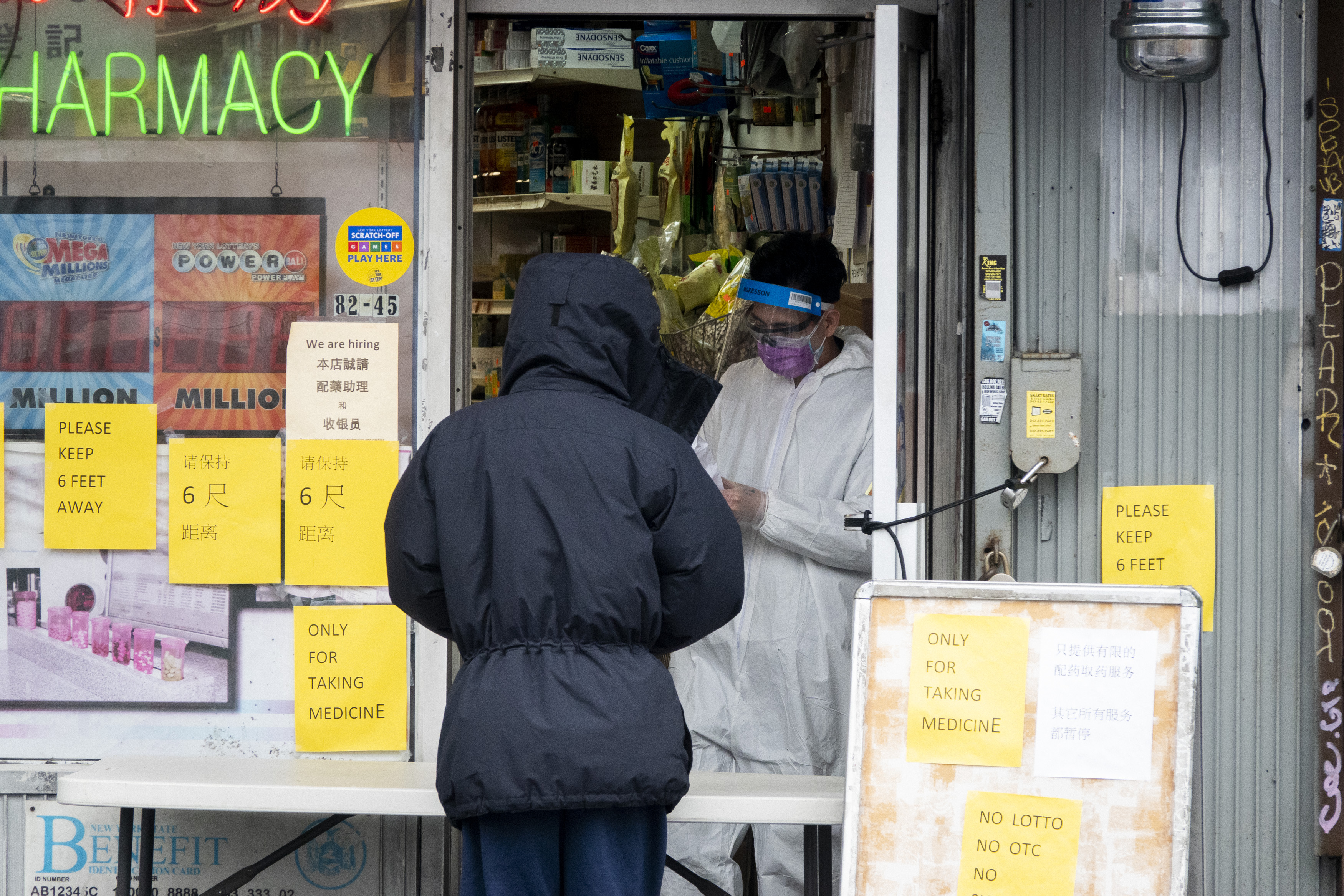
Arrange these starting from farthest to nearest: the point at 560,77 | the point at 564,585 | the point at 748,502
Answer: the point at 560,77 < the point at 748,502 < the point at 564,585

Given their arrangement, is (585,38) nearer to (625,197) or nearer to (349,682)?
(625,197)

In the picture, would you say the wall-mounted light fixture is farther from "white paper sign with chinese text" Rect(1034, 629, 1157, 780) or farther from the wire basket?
the wire basket

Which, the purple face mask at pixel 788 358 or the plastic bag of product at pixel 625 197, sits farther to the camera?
the plastic bag of product at pixel 625 197

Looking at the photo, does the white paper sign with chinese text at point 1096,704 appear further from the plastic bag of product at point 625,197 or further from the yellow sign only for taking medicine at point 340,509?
the plastic bag of product at point 625,197

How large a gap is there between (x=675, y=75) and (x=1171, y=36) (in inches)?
85.6

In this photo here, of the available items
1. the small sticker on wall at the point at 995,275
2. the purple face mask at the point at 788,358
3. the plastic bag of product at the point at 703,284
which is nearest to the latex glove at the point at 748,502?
the purple face mask at the point at 788,358

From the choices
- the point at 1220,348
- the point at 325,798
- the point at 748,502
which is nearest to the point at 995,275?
the point at 1220,348

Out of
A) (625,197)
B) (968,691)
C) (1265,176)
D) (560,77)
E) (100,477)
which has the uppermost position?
(560,77)

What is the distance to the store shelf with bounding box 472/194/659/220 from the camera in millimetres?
5051

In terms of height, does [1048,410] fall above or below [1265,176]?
below

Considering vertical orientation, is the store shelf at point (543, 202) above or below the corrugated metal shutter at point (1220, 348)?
above

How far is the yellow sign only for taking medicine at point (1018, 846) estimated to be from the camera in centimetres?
220

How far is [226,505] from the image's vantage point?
2.95 metres

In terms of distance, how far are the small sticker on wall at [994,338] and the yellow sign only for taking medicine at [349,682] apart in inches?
56.3
